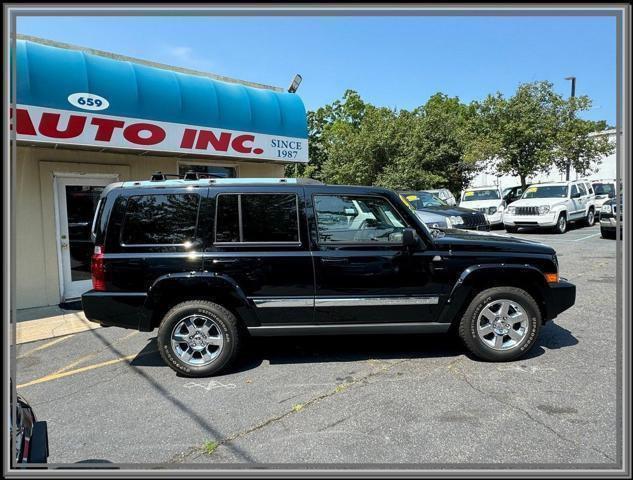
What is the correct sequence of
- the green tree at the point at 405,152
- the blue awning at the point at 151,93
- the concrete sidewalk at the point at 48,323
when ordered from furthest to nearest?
the green tree at the point at 405,152
the blue awning at the point at 151,93
the concrete sidewalk at the point at 48,323

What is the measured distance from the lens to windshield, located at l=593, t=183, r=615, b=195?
1969 centimetres

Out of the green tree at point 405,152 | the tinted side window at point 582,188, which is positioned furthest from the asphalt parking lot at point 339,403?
the green tree at point 405,152

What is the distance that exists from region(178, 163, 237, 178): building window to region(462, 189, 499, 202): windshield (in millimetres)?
12401

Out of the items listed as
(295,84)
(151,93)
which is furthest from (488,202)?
(151,93)

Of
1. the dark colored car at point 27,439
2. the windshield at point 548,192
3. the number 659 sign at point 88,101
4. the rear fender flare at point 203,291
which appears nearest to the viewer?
the dark colored car at point 27,439

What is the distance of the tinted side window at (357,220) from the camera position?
408cm

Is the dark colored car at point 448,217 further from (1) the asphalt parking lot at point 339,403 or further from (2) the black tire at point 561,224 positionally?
(1) the asphalt parking lot at point 339,403

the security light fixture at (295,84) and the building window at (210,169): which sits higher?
the security light fixture at (295,84)

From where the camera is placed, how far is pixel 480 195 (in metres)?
18.3

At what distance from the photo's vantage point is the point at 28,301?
6.98 metres

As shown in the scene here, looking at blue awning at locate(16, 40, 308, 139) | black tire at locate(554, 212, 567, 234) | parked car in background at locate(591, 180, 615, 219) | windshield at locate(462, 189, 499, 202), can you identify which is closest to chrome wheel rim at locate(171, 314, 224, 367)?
blue awning at locate(16, 40, 308, 139)

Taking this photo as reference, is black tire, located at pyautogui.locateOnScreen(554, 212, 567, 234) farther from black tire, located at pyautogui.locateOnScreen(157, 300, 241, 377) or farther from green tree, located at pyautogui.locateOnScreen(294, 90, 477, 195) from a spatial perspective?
black tire, located at pyautogui.locateOnScreen(157, 300, 241, 377)

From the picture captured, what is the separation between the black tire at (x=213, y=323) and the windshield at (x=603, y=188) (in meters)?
21.6

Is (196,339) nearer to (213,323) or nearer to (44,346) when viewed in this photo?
(213,323)
